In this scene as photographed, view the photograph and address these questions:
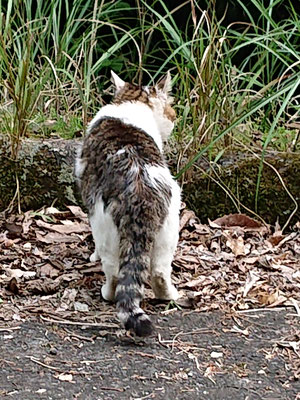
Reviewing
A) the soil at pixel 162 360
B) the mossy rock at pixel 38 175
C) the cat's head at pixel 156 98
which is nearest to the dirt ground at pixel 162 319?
the soil at pixel 162 360

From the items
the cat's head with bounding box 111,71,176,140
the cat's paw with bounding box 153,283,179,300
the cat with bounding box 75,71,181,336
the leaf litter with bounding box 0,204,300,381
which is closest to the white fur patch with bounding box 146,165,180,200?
the cat with bounding box 75,71,181,336

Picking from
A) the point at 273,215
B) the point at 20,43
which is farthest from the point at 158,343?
the point at 20,43

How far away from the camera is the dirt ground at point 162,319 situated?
11.0 feet

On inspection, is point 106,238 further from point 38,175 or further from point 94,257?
point 38,175

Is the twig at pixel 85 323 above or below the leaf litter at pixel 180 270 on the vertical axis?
above

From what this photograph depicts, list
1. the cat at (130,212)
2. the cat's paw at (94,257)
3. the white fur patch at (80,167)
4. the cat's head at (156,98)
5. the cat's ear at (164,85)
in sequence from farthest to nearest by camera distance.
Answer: the cat's ear at (164,85) → the cat's head at (156,98) → the cat's paw at (94,257) → the white fur patch at (80,167) → the cat at (130,212)

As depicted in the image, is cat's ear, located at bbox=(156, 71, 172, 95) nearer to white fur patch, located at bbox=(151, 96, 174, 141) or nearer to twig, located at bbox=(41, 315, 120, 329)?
white fur patch, located at bbox=(151, 96, 174, 141)

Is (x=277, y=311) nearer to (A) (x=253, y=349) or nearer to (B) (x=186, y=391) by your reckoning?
(A) (x=253, y=349)

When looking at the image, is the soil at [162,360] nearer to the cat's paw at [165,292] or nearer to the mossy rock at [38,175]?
the cat's paw at [165,292]

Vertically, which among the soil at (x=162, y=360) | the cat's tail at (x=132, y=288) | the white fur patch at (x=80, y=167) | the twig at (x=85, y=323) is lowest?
the twig at (x=85, y=323)

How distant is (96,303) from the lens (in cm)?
417

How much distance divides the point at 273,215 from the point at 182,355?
1.94 meters

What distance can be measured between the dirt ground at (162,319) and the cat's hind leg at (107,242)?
6.2 inches

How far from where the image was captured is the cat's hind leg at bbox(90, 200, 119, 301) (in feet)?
12.9
